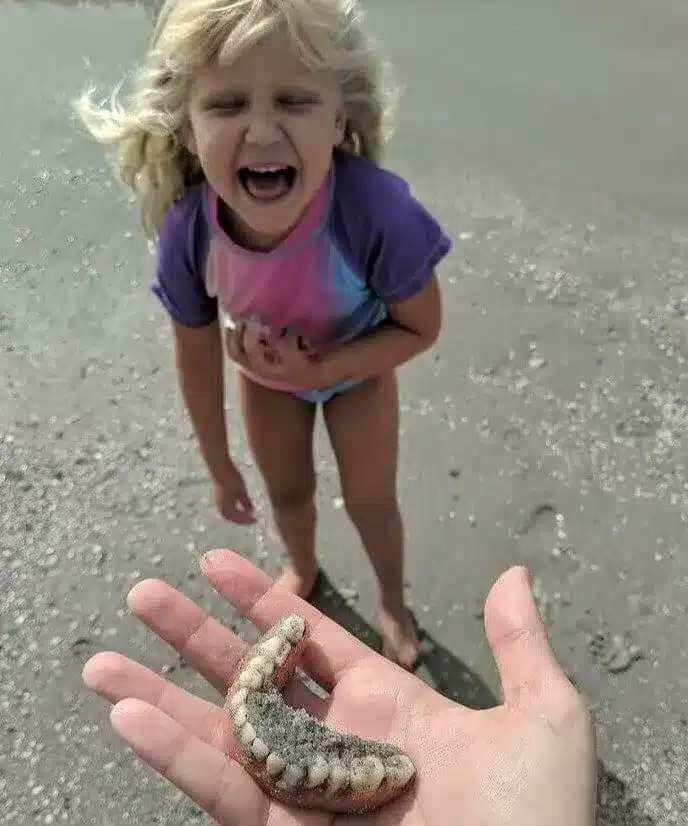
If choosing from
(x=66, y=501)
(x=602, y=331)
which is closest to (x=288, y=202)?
(x=66, y=501)

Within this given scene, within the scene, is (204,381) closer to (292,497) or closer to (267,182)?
(292,497)

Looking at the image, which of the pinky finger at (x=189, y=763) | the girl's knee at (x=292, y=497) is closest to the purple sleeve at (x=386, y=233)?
the girl's knee at (x=292, y=497)

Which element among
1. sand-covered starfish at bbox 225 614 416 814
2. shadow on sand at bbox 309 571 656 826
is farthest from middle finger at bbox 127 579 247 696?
shadow on sand at bbox 309 571 656 826

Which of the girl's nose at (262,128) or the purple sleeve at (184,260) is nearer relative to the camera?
the girl's nose at (262,128)

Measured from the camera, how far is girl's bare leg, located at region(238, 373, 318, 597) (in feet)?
7.26

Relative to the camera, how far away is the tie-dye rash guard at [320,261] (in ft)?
6.09

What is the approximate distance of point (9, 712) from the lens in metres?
2.41

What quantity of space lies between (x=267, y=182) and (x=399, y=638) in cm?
138

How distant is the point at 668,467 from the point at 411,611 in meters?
1.03

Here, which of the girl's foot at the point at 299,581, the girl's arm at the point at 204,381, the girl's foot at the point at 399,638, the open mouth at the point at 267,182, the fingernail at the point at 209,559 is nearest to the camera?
the open mouth at the point at 267,182

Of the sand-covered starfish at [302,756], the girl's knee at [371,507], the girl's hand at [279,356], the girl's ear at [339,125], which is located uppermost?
the girl's ear at [339,125]

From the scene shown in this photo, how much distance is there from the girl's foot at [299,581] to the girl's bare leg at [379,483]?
24cm

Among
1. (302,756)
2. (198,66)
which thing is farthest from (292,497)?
(198,66)

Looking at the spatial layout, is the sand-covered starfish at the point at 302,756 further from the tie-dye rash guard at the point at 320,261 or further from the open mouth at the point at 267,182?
the open mouth at the point at 267,182
